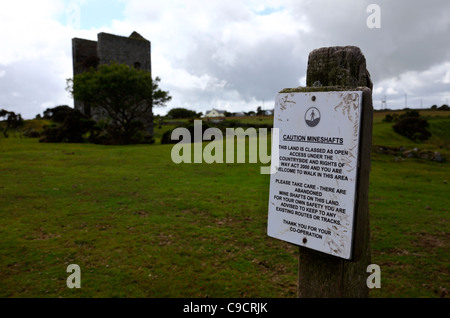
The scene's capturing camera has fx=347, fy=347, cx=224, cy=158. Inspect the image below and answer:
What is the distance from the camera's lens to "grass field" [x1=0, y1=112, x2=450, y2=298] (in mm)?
4355

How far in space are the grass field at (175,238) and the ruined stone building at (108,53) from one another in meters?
26.3

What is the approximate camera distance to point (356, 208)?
7.59 ft

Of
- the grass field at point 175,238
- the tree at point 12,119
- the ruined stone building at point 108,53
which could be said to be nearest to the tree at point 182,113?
the ruined stone building at point 108,53

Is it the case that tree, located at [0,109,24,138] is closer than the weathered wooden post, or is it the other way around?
the weathered wooden post

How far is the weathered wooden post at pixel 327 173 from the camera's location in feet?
7.63

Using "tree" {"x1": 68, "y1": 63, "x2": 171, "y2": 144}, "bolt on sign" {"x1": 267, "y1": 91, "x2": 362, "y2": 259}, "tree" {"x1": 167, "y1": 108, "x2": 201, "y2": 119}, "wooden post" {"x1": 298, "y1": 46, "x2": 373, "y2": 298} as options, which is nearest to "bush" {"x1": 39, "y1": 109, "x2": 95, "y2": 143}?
"tree" {"x1": 68, "y1": 63, "x2": 171, "y2": 144}

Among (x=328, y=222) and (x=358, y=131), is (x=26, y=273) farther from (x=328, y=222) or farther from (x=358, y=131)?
(x=358, y=131)

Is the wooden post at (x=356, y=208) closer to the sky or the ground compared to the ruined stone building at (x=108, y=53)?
closer to the ground

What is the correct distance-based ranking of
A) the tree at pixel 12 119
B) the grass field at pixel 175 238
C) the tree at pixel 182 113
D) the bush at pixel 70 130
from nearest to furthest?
the grass field at pixel 175 238, the bush at pixel 70 130, the tree at pixel 12 119, the tree at pixel 182 113

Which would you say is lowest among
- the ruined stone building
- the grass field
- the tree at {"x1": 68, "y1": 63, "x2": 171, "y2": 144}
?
the grass field

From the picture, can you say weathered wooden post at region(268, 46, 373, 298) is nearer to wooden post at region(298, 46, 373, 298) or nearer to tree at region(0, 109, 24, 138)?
wooden post at region(298, 46, 373, 298)

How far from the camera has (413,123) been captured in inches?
993

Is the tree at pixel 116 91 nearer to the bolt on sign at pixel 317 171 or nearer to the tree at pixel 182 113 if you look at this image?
the bolt on sign at pixel 317 171

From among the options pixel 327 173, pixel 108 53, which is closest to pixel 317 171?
pixel 327 173
